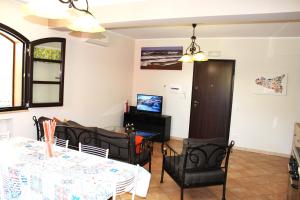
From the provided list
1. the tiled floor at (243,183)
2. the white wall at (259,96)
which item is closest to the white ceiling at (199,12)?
the white wall at (259,96)

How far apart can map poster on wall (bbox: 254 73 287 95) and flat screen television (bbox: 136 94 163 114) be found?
2247 mm

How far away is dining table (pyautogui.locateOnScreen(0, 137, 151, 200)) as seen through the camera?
1.71m

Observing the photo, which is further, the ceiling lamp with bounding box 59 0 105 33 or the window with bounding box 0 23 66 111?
the window with bounding box 0 23 66 111

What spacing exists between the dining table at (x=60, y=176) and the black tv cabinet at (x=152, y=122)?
3603 millimetres

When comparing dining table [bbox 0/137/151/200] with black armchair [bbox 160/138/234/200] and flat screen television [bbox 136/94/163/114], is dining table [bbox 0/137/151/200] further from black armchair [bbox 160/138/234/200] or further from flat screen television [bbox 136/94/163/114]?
flat screen television [bbox 136/94/163/114]

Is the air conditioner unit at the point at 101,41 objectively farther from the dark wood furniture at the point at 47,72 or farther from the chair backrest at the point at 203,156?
the chair backrest at the point at 203,156

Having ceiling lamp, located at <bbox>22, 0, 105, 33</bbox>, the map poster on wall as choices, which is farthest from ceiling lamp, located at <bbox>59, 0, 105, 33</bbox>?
the map poster on wall

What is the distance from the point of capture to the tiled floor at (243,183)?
325cm

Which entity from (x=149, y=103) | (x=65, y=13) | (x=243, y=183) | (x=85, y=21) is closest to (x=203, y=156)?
(x=243, y=183)

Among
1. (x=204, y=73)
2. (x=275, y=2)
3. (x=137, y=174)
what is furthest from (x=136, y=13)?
(x=204, y=73)

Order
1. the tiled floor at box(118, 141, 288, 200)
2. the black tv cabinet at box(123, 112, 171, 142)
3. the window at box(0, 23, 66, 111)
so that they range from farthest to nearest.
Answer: the black tv cabinet at box(123, 112, 171, 142) < the window at box(0, 23, 66, 111) < the tiled floor at box(118, 141, 288, 200)

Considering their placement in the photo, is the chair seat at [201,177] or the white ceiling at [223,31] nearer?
the chair seat at [201,177]

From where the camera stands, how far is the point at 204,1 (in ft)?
9.48

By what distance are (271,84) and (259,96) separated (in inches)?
14.0
